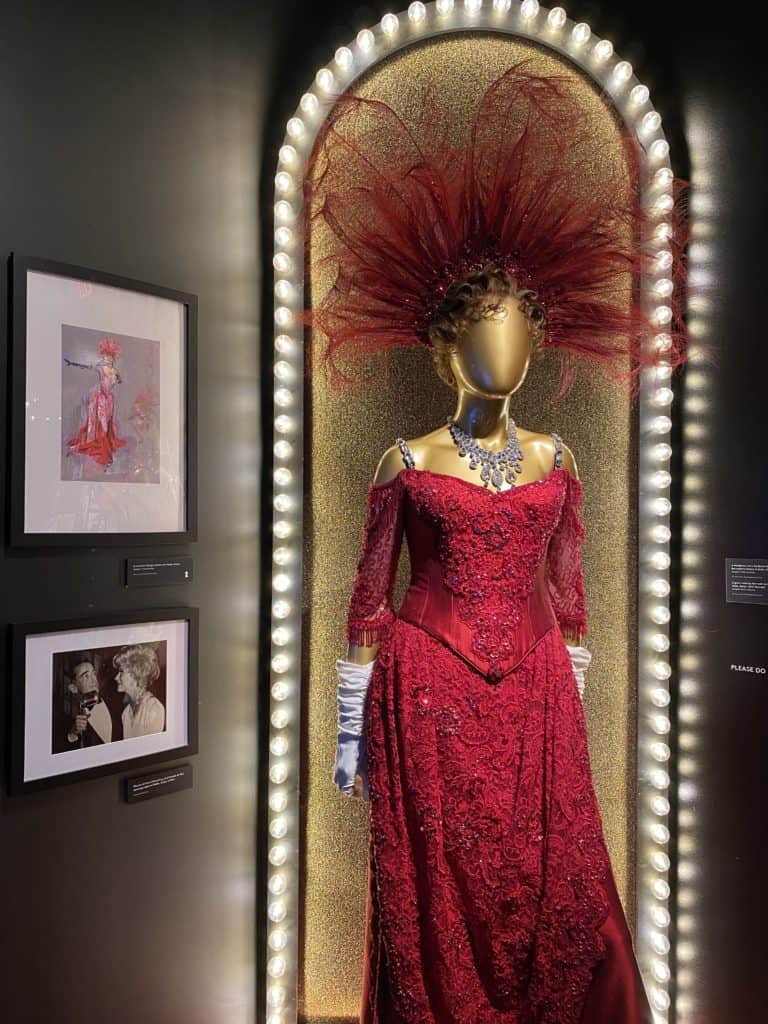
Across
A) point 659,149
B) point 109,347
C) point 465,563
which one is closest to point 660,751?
point 465,563

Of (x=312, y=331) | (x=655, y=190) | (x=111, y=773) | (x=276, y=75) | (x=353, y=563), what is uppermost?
(x=276, y=75)

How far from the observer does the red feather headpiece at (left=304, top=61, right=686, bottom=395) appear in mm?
1740

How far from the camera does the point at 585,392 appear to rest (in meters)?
2.27

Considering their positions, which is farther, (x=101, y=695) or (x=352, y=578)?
(x=352, y=578)

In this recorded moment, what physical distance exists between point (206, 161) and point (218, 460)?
Answer: 797mm

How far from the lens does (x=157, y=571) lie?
1.91 m

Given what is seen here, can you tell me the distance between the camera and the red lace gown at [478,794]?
1.58 metres

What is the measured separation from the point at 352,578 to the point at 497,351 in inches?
34.0

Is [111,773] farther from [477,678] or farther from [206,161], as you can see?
[206,161]

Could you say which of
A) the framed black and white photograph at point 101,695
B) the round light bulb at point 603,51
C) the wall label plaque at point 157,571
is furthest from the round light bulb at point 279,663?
the round light bulb at point 603,51

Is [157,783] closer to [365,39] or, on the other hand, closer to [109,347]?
[109,347]

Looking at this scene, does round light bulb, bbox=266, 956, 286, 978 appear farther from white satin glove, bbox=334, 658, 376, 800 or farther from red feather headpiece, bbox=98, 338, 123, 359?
red feather headpiece, bbox=98, 338, 123, 359

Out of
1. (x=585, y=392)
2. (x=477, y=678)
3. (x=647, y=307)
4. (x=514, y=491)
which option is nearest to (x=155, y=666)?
(x=477, y=678)

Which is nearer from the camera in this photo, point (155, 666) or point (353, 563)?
point (155, 666)
